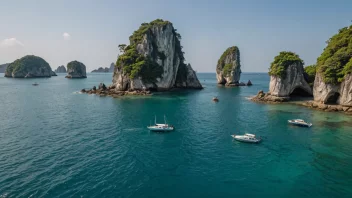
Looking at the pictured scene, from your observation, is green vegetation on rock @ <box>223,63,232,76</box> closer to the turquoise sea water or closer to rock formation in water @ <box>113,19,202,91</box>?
rock formation in water @ <box>113,19,202,91</box>

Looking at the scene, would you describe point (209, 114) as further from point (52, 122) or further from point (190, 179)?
point (52, 122)

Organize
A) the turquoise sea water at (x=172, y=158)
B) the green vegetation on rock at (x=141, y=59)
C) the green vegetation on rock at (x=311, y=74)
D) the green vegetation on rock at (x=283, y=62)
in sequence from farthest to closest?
the green vegetation on rock at (x=141, y=59) → the green vegetation on rock at (x=311, y=74) → the green vegetation on rock at (x=283, y=62) → the turquoise sea water at (x=172, y=158)

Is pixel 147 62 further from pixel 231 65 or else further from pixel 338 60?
pixel 338 60

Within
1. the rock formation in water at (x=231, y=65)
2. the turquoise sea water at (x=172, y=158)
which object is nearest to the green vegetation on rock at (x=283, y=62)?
the turquoise sea water at (x=172, y=158)

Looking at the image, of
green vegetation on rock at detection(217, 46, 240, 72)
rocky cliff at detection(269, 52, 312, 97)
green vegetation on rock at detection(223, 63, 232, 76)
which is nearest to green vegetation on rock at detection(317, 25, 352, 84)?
rocky cliff at detection(269, 52, 312, 97)

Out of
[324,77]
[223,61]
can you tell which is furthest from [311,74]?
[223,61]

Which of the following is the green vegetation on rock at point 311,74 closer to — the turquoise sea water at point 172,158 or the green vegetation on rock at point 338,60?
the green vegetation on rock at point 338,60

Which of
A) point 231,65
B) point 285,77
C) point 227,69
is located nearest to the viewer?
point 285,77
